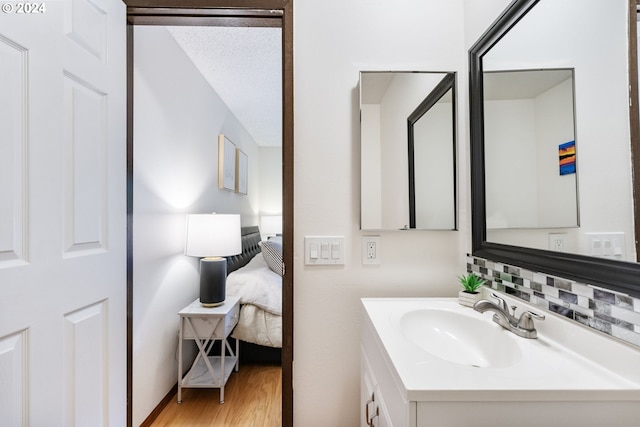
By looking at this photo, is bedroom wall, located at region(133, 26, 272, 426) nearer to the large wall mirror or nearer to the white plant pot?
the white plant pot

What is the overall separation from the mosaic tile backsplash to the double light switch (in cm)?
61

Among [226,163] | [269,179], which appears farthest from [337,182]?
[269,179]

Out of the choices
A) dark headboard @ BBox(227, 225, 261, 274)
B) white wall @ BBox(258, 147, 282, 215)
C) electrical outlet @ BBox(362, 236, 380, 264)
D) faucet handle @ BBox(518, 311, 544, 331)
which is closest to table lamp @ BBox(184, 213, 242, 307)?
dark headboard @ BBox(227, 225, 261, 274)

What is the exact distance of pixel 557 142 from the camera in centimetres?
83

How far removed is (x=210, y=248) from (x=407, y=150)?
152 centimetres

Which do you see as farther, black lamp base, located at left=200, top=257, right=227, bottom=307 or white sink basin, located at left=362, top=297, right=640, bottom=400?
black lamp base, located at left=200, top=257, right=227, bottom=307

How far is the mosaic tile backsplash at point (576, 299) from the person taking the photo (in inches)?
25.5

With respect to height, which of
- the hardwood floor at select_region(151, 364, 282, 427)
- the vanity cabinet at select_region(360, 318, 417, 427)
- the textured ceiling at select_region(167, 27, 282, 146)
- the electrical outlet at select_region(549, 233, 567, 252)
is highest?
the textured ceiling at select_region(167, 27, 282, 146)

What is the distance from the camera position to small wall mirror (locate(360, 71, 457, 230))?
1276 mm

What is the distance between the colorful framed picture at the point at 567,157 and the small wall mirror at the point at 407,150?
503 millimetres

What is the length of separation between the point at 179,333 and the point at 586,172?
2.27 meters

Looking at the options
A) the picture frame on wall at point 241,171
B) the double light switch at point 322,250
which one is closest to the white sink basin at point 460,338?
the double light switch at point 322,250

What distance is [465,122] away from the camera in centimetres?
130

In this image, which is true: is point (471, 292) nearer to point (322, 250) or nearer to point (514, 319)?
point (514, 319)
